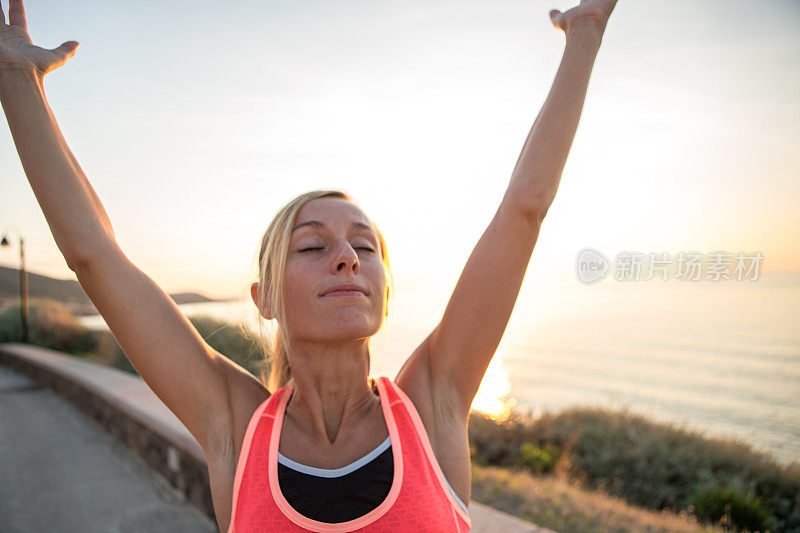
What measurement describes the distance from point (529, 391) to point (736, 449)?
17.7m

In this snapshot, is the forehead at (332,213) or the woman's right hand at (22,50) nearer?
the woman's right hand at (22,50)

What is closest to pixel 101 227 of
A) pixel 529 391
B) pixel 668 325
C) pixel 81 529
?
pixel 81 529

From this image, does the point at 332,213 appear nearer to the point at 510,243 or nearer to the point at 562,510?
the point at 510,243

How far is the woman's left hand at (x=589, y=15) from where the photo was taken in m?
1.53

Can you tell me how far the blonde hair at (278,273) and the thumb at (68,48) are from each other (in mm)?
781

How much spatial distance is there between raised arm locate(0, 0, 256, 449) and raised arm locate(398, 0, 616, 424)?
2.08 ft

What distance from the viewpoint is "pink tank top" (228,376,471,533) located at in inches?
48.6

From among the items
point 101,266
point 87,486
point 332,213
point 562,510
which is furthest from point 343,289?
point 87,486

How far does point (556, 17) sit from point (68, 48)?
1.52 metres

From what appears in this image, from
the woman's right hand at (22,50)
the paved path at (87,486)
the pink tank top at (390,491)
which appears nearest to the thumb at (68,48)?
the woman's right hand at (22,50)

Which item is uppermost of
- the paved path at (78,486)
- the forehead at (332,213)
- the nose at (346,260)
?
the forehead at (332,213)

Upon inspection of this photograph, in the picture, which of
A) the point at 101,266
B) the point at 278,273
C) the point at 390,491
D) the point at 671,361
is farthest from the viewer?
the point at 671,361

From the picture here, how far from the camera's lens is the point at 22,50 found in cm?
147

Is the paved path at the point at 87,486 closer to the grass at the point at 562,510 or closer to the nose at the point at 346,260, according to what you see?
the grass at the point at 562,510
